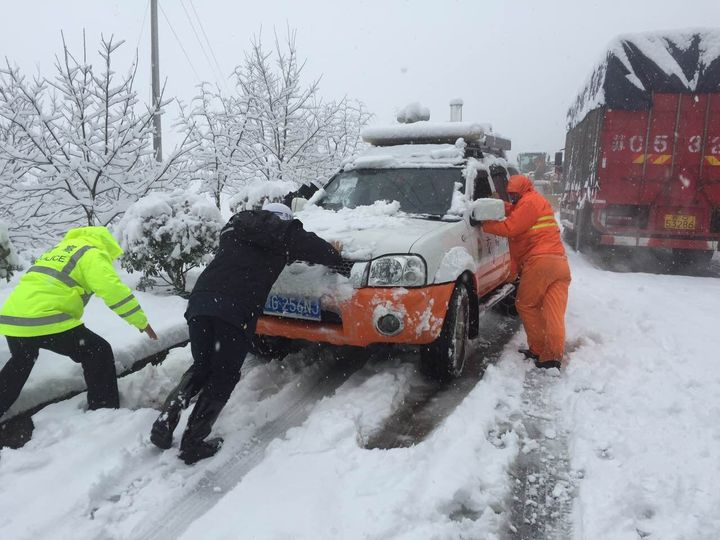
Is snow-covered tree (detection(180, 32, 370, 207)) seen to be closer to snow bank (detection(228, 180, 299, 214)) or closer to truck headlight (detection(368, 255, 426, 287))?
snow bank (detection(228, 180, 299, 214))

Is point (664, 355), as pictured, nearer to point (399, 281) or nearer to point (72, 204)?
point (399, 281)

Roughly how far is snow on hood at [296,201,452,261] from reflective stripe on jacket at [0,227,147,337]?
1.45 metres

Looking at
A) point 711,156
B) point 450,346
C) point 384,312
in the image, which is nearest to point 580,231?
point 711,156

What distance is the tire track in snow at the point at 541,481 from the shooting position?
7.92ft

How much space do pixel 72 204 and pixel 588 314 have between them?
279 inches

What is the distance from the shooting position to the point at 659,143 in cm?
920

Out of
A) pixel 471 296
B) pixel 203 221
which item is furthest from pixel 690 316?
pixel 203 221

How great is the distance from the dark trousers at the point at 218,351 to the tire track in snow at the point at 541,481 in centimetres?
166

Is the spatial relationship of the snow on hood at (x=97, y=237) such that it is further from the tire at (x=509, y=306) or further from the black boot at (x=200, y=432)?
the tire at (x=509, y=306)

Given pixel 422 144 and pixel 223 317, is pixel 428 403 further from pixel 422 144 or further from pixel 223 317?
pixel 422 144

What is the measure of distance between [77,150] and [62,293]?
17.7ft

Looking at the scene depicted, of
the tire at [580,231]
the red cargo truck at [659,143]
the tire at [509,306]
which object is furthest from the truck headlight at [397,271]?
the tire at [580,231]

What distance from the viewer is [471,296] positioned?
4.31 metres

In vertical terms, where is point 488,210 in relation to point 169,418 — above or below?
above
